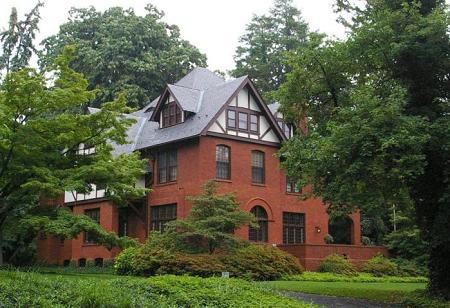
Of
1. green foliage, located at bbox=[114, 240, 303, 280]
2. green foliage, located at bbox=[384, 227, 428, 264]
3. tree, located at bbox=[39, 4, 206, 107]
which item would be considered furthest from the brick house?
tree, located at bbox=[39, 4, 206, 107]

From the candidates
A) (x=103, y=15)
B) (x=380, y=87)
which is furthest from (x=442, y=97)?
(x=103, y=15)

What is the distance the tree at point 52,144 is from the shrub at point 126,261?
5651mm

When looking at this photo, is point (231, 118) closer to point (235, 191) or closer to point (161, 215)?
point (235, 191)

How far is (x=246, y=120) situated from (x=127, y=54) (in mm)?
22381

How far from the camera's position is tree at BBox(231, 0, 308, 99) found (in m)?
64.2

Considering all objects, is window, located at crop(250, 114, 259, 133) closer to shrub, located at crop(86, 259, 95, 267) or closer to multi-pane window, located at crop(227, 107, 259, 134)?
multi-pane window, located at crop(227, 107, 259, 134)

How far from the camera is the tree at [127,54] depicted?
52781mm

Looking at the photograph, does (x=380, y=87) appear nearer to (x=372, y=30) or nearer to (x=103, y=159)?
(x=372, y=30)

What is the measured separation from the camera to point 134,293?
40.9ft

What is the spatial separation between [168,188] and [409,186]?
17.9 m

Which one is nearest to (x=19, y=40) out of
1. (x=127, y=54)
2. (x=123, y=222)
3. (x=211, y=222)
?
(x=127, y=54)

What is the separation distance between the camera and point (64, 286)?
39.9ft

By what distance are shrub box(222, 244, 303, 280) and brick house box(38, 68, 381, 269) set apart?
127 inches

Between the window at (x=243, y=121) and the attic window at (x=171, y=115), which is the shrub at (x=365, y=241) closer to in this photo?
the window at (x=243, y=121)
